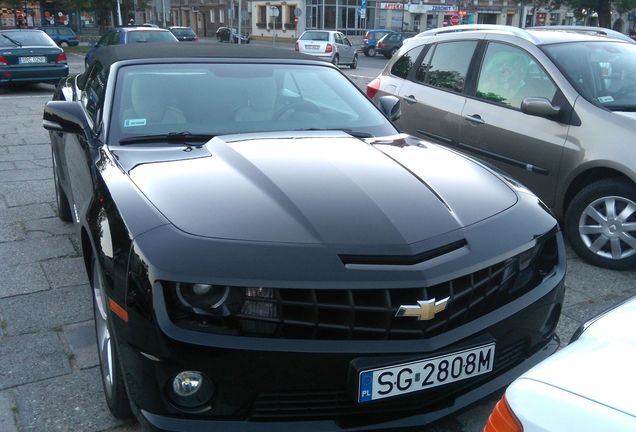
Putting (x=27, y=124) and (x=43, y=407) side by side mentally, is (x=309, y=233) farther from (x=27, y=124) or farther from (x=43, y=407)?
(x=27, y=124)

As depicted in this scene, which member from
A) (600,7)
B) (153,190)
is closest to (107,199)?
(153,190)

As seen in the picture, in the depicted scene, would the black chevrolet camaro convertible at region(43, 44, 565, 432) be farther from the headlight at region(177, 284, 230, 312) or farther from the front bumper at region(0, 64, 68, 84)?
the front bumper at region(0, 64, 68, 84)

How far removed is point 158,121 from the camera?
10.6 feet

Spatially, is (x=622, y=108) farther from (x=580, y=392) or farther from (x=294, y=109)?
(x=580, y=392)

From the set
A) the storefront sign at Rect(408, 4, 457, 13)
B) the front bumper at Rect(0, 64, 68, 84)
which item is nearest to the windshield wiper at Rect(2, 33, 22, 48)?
the front bumper at Rect(0, 64, 68, 84)

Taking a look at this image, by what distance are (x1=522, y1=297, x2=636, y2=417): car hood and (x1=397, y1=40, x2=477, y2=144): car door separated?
145 inches

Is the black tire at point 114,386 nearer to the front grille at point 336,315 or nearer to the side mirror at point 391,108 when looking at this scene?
the front grille at point 336,315

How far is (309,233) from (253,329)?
0.38 metres

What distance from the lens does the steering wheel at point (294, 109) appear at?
11.6 feet

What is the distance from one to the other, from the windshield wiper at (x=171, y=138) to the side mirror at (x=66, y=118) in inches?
14.3

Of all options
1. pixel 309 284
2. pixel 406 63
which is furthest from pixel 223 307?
pixel 406 63

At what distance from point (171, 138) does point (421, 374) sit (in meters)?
1.77

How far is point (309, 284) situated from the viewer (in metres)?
1.99

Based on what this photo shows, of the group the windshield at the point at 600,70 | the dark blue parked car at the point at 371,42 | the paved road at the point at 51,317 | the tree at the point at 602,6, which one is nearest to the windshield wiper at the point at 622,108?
the windshield at the point at 600,70
